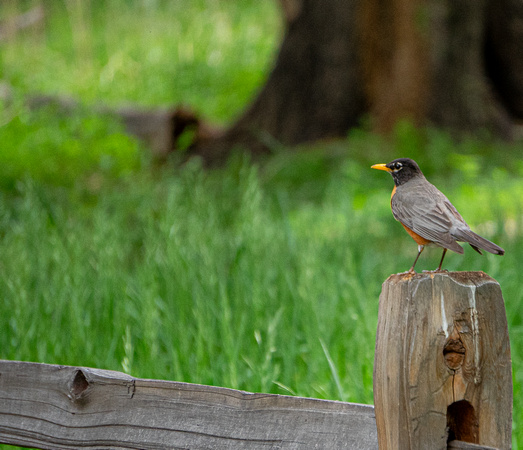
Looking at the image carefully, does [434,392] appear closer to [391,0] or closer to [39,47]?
[391,0]

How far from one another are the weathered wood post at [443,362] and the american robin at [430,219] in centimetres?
18

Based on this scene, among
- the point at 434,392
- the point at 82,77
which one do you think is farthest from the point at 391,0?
the point at 82,77

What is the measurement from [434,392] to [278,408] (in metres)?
0.38

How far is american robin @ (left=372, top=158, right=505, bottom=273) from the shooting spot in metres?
1.51

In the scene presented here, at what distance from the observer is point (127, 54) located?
1650cm

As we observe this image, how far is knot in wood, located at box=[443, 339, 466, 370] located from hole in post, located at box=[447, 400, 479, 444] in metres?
0.08

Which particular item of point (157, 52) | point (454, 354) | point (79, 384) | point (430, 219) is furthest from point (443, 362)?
point (157, 52)

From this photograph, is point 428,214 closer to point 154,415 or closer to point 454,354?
point 454,354

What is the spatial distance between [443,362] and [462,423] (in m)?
0.16

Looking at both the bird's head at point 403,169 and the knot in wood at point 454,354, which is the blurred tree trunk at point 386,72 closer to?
the bird's head at point 403,169

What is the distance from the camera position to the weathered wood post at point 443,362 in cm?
125

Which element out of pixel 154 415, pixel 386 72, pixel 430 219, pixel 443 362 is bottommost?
pixel 154 415

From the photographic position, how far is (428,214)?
1573 mm

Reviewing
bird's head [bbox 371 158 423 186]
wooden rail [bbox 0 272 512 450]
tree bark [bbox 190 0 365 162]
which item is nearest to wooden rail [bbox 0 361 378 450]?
wooden rail [bbox 0 272 512 450]
